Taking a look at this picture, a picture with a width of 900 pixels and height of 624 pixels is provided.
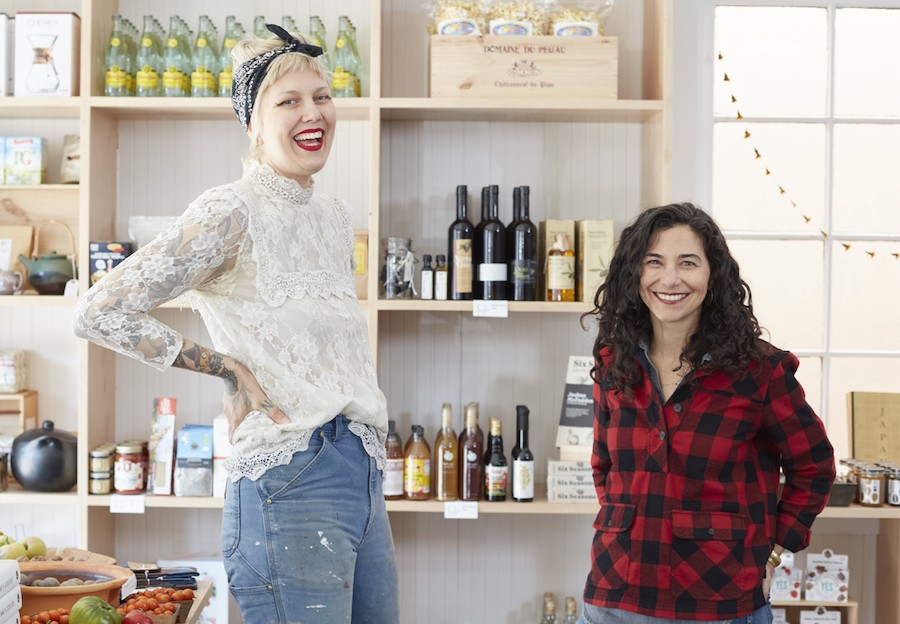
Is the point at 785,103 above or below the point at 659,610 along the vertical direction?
above

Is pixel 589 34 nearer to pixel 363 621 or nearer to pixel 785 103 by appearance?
pixel 785 103

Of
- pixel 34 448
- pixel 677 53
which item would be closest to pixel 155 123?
pixel 34 448

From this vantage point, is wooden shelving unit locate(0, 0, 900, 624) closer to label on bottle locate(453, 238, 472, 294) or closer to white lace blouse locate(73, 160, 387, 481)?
label on bottle locate(453, 238, 472, 294)

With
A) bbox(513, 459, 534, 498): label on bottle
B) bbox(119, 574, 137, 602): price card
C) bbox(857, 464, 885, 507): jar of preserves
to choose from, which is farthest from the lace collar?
bbox(857, 464, 885, 507): jar of preserves

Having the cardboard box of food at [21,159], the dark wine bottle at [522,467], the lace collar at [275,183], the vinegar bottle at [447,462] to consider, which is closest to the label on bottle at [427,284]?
the vinegar bottle at [447,462]

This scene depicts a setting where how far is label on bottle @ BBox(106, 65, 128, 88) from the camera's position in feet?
7.61

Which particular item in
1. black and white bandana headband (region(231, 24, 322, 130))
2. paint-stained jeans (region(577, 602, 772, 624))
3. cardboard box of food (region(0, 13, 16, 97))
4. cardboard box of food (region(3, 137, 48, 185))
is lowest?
paint-stained jeans (region(577, 602, 772, 624))

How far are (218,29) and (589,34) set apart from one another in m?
1.29

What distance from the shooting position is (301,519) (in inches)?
43.7

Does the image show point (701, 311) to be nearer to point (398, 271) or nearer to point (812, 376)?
point (398, 271)

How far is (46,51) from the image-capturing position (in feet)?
7.64

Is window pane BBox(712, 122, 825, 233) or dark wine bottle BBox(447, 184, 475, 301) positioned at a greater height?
window pane BBox(712, 122, 825, 233)

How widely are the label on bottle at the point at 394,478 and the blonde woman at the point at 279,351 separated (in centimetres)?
105

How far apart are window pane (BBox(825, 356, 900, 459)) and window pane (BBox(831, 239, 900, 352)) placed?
43 millimetres
